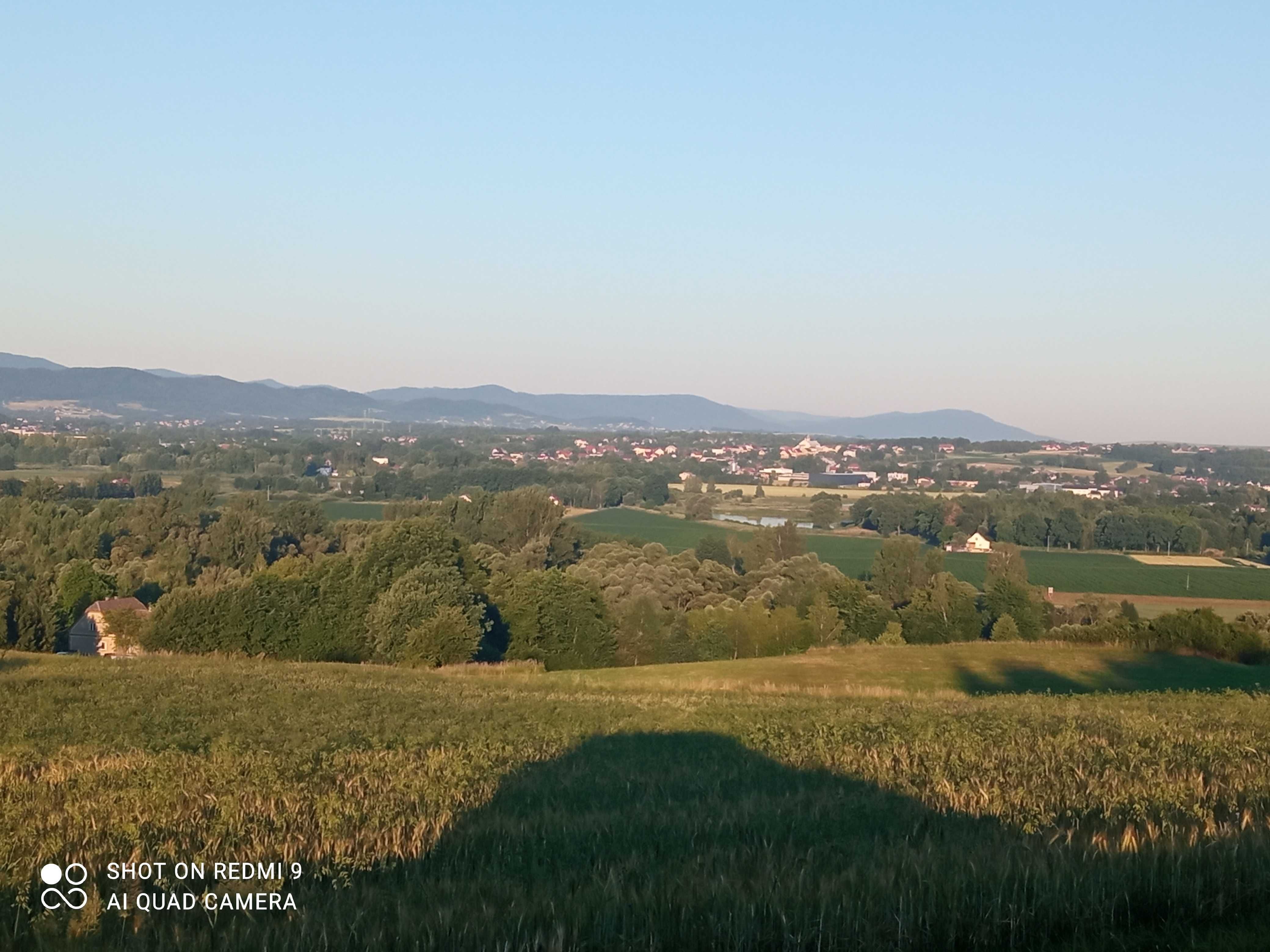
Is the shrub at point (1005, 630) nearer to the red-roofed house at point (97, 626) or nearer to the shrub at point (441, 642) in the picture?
the shrub at point (441, 642)

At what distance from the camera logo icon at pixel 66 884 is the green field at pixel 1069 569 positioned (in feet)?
243

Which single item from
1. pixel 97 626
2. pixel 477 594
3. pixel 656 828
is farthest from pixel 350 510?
pixel 656 828

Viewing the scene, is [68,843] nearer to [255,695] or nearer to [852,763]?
[852,763]

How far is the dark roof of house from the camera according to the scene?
59.6 metres

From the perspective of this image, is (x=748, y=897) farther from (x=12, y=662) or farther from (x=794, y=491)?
(x=794, y=491)

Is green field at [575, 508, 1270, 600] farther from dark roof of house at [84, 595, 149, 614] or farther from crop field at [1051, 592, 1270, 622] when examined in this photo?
dark roof of house at [84, 595, 149, 614]

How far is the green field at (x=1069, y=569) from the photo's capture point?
242 ft

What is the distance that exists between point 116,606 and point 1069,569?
7068 centimetres

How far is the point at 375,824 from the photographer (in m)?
8.03

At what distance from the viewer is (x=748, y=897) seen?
555cm

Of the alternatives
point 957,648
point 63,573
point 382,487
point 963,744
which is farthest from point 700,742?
point 382,487

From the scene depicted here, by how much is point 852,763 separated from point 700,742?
188 inches

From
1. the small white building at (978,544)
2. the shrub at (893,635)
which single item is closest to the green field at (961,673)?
the shrub at (893,635)

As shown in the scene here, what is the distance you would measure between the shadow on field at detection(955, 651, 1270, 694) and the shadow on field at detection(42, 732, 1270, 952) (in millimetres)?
25272
